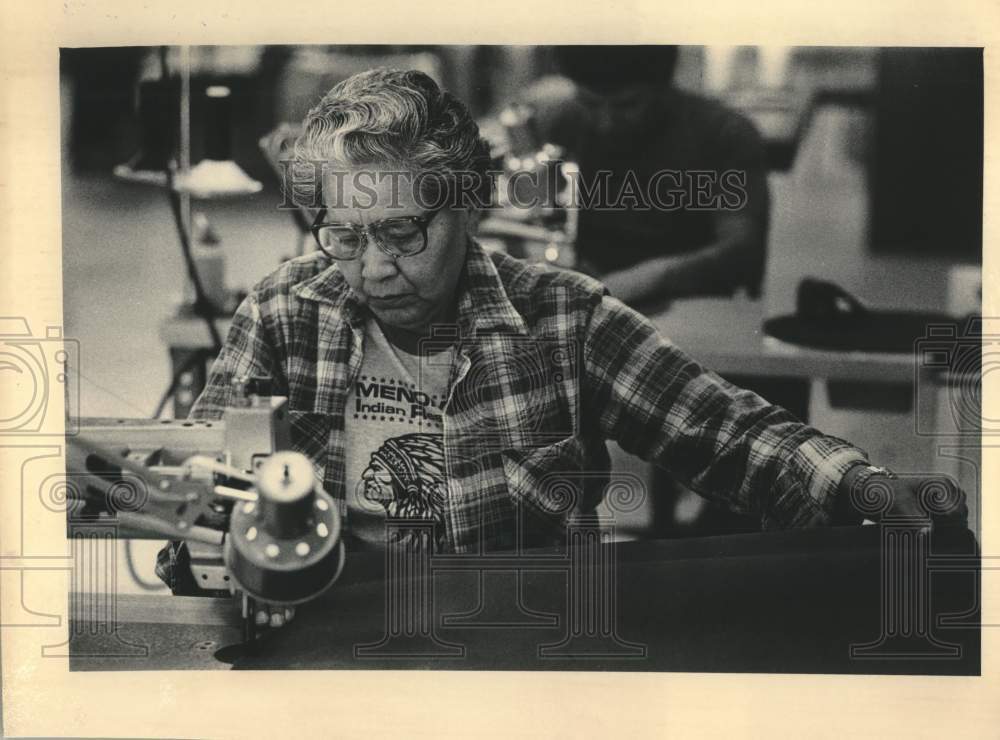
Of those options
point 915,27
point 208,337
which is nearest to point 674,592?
point 208,337

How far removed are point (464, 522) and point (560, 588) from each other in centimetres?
23

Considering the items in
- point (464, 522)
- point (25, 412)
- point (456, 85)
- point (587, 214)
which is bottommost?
point (464, 522)

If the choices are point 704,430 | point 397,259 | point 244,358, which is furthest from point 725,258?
point 244,358

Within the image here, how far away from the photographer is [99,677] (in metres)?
2.03

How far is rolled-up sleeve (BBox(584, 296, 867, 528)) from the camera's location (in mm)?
1953

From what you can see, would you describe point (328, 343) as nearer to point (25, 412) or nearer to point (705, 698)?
point (25, 412)

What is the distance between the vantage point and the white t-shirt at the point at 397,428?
6.48 ft

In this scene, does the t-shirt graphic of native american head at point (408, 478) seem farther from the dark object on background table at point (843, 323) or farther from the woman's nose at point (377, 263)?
the dark object on background table at point (843, 323)
